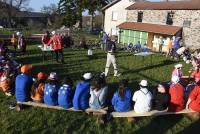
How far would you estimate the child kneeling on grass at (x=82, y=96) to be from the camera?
29.9 ft

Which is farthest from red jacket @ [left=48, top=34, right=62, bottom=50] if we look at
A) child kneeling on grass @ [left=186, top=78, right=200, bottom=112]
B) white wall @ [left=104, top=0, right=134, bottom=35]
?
white wall @ [left=104, top=0, right=134, bottom=35]

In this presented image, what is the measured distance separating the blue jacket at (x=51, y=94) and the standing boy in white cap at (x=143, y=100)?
7.82 feet

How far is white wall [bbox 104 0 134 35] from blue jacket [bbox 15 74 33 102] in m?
37.1

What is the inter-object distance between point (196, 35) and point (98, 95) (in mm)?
26090

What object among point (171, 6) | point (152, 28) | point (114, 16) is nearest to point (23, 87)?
point (152, 28)

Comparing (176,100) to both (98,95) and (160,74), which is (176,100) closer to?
(98,95)

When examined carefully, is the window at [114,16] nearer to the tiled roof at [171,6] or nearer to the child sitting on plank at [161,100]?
the tiled roof at [171,6]

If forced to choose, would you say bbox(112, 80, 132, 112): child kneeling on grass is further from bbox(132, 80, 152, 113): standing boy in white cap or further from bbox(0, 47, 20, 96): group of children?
bbox(0, 47, 20, 96): group of children

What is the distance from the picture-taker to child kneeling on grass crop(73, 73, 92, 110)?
9.10 meters

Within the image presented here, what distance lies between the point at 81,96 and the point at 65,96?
474 millimetres

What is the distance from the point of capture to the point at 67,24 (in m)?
65.3

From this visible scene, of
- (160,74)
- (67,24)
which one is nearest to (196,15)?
(160,74)

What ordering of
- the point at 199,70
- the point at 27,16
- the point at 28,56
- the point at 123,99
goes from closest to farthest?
the point at 123,99
the point at 199,70
the point at 28,56
the point at 27,16

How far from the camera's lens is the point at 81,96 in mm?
9102
